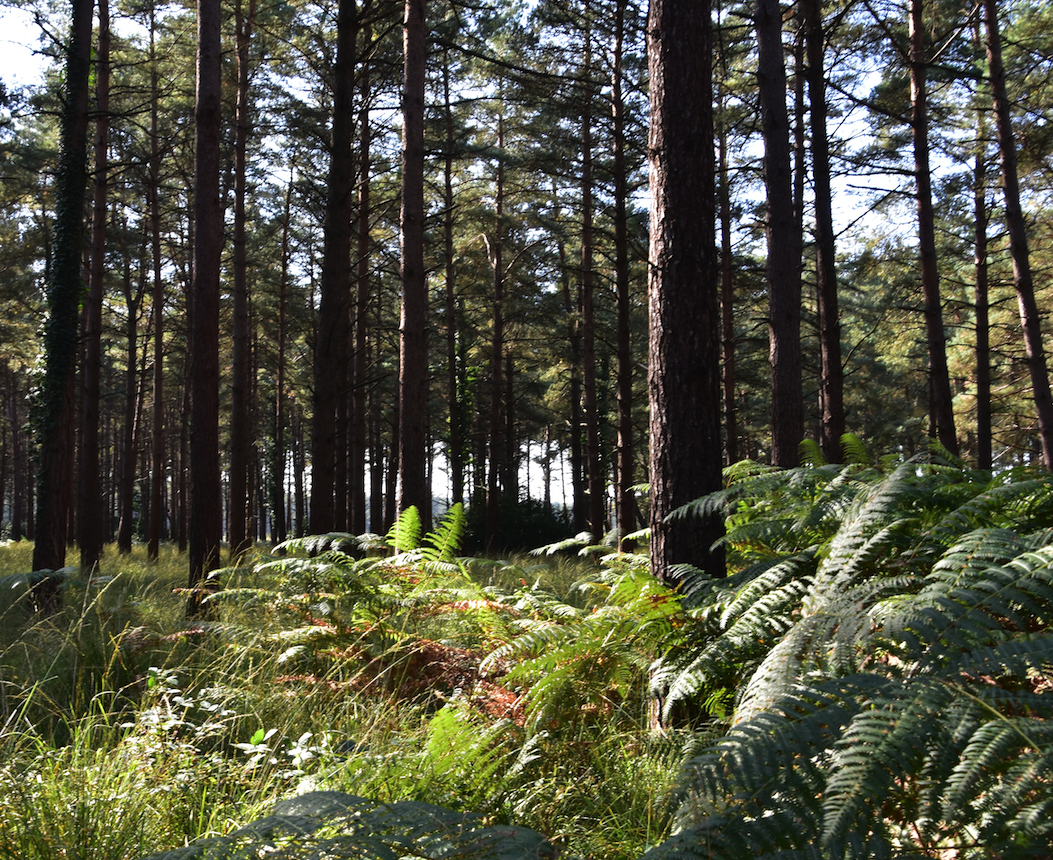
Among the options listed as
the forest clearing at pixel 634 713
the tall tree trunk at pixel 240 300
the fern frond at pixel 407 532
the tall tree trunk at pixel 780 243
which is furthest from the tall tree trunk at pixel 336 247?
the tall tree trunk at pixel 780 243

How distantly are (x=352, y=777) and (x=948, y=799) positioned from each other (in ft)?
6.44

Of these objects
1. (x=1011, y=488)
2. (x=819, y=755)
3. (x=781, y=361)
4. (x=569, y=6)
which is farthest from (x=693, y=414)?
(x=569, y=6)

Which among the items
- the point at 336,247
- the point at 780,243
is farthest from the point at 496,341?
the point at 780,243

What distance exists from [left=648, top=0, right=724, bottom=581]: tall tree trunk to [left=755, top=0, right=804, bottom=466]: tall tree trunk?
4537 millimetres

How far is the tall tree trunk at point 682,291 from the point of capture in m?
4.00

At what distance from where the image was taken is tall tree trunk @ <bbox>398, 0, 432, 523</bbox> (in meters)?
8.62

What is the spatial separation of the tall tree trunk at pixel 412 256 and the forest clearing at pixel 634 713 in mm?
3649

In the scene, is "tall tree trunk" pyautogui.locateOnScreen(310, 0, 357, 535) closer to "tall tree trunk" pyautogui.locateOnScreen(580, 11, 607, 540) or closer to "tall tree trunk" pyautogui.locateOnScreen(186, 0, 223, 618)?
"tall tree trunk" pyautogui.locateOnScreen(186, 0, 223, 618)

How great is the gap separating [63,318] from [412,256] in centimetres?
428

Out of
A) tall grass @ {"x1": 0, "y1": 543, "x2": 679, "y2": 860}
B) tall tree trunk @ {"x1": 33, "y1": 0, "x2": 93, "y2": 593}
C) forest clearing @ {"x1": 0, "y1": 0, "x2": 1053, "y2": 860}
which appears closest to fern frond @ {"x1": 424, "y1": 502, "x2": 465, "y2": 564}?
forest clearing @ {"x1": 0, "y1": 0, "x2": 1053, "y2": 860}

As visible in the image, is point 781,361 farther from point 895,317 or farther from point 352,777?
point 895,317

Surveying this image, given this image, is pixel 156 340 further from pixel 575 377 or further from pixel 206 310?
pixel 575 377

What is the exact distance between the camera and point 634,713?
365 centimetres

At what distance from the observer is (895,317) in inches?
821
